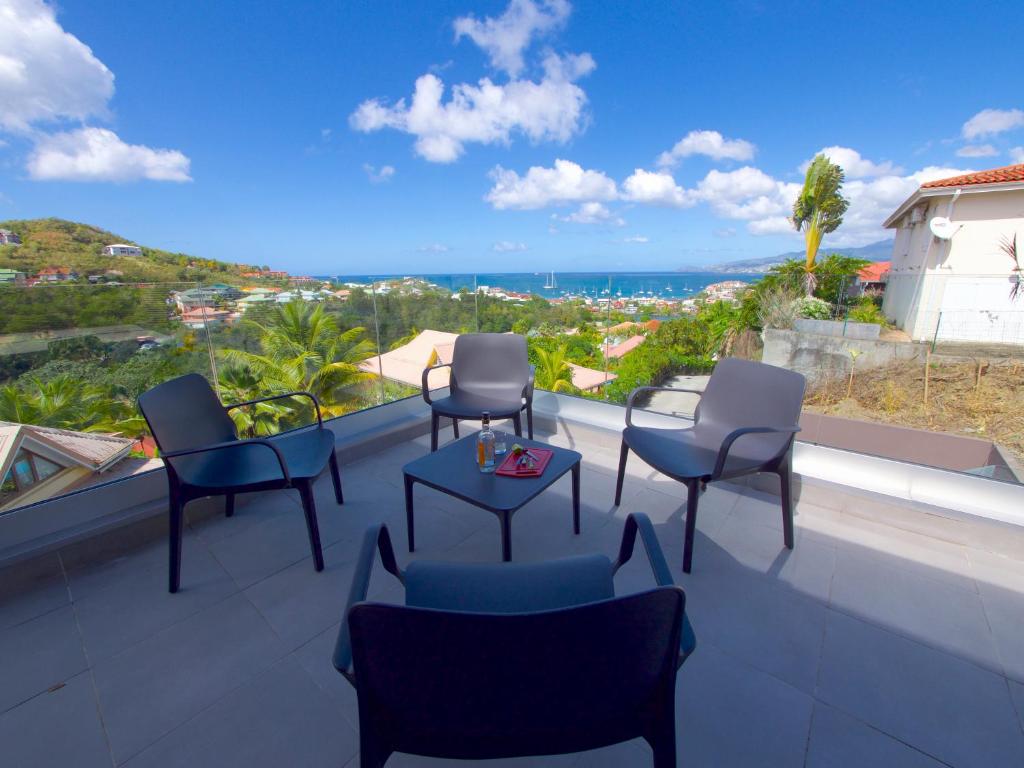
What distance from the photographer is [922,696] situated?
1165mm

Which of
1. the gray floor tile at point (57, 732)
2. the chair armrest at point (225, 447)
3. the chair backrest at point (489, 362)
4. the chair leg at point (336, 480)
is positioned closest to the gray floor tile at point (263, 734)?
the gray floor tile at point (57, 732)

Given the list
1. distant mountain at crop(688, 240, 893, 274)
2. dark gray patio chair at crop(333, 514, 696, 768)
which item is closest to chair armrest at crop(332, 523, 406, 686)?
dark gray patio chair at crop(333, 514, 696, 768)

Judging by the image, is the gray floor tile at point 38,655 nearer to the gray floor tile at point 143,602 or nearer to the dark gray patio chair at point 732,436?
the gray floor tile at point 143,602

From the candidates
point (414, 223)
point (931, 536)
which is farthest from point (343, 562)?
point (414, 223)

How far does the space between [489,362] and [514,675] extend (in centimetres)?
257

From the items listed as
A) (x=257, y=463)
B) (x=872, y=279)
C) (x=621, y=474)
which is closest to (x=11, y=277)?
(x=257, y=463)

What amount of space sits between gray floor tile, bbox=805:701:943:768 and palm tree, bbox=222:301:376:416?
3.75 m

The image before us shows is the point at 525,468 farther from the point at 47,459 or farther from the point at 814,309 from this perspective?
the point at 814,309

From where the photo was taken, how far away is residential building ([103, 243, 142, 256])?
3269mm

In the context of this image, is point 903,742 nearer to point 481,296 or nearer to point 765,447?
point 765,447

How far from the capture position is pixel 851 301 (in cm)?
705

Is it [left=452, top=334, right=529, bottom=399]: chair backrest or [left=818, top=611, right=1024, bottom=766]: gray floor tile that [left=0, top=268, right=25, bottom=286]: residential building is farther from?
[left=818, top=611, right=1024, bottom=766]: gray floor tile

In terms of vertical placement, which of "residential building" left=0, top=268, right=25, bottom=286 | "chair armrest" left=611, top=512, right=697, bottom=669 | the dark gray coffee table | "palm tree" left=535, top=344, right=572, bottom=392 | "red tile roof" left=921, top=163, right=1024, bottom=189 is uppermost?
"red tile roof" left=921, top=163, right=1024, bottom=189

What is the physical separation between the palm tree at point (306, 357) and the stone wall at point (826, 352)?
5.05 metres
